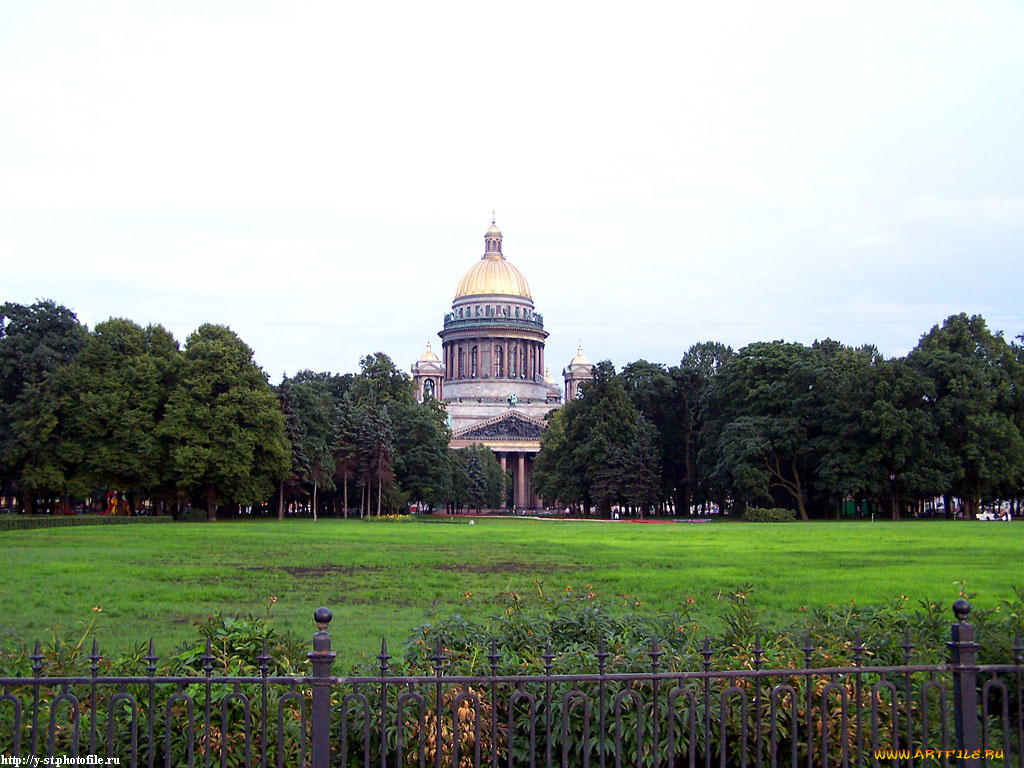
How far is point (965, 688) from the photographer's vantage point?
6.46m

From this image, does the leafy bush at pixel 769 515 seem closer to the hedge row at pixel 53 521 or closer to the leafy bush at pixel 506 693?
the hedge row at pixel 53 521

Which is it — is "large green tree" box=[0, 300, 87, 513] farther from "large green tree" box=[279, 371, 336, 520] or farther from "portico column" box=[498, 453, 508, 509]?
"portico column" box=[498, 453, 508, 509]

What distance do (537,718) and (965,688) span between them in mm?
2782

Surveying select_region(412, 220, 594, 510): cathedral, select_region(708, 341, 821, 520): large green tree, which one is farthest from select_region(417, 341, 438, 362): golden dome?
select_region(708, 341, 821, 520): large green tree

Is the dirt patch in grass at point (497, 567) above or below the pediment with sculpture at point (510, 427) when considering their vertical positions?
below

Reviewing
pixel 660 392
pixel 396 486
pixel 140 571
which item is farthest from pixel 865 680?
pixel 660 392

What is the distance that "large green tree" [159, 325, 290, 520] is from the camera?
56.6m

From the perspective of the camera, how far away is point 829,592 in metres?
17.7

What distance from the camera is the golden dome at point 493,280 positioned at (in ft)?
470

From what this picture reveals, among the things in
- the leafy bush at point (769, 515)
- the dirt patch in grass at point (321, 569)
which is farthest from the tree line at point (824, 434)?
the dirt patch in grass at point (321, 569)

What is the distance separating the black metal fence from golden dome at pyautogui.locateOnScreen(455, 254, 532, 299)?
5340 inches

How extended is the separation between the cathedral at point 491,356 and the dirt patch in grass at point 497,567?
10922 cm

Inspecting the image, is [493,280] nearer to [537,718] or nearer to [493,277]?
[493,277]

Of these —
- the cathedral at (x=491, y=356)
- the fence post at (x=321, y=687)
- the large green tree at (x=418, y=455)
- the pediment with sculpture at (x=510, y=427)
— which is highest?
the cathedral at (x=491, y=356)
